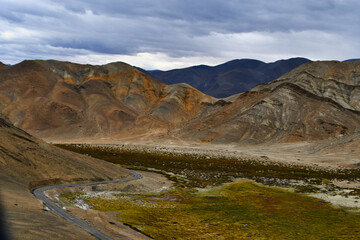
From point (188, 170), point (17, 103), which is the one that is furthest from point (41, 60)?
point (188, 170)

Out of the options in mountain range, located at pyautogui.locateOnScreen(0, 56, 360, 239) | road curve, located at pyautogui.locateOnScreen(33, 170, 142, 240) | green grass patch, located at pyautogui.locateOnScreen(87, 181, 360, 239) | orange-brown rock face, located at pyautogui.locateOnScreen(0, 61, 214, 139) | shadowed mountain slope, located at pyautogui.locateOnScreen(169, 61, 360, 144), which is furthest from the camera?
orange-brown rock face, located at pyautogui.locateOnScreen(0, 61, 214, 139)

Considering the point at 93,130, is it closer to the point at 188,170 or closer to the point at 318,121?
the point at 318,121

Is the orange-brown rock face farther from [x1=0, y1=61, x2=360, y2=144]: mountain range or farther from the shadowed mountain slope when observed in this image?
the shadowed mountain slope

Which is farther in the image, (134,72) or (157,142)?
(134,72)

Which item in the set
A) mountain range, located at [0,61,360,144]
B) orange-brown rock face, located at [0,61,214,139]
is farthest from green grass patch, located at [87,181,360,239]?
orange-brown rock face, located at [0,61,214,139]

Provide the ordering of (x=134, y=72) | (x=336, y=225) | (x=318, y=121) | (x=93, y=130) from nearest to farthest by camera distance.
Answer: (x=336, y=225)
(x=318, y=121)
(x=93, y=130)
(x=134, y=72)

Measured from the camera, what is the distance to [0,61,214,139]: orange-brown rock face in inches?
5177

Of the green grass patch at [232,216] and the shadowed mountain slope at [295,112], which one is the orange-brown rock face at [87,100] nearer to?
the shadowed mountain slope at [295,112]

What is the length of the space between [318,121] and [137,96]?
79799mm

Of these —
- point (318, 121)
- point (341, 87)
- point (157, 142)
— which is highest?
point (341, 87)

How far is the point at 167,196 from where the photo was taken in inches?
1276

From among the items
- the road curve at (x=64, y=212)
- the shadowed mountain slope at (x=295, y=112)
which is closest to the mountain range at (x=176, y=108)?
the shadowed mountain slope at (x=295, y=112)

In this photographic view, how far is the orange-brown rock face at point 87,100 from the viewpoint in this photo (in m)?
132

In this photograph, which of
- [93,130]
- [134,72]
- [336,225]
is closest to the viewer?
[336,225]
